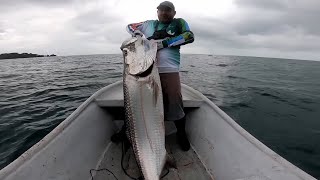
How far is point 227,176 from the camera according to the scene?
4.06 meters

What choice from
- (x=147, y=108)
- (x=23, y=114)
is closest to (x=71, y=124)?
(x=147, y=108)

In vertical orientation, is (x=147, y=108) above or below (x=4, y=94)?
above

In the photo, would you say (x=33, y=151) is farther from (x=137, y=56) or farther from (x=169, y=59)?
(x=169, y=59)

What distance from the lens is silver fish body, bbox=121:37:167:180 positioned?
360 cm

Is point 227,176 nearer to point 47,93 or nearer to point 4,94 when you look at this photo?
point 47,93

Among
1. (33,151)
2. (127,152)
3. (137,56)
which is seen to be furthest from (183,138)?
(33,151)

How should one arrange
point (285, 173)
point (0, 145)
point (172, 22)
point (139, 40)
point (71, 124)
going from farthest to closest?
point (0, 145) → point (172, 22) → point (71, 124) → point (139, 40) → point (285, 173)

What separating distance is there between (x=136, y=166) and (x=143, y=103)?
68.8 inches

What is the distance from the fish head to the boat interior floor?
1.97 metres

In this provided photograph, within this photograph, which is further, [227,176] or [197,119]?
[197,119]

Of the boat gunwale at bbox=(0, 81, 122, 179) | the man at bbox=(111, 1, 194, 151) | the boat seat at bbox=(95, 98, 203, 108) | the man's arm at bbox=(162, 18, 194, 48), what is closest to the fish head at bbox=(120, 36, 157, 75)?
the man's arm at bbox=(162, 18, 194, 48)

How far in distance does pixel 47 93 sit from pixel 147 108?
1224 centimetres

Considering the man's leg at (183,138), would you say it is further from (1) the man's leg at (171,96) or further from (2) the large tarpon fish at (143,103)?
(2) the large tarpon fish at (143,103)

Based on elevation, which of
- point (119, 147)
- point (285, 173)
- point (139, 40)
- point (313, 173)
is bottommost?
point (313, 173)
